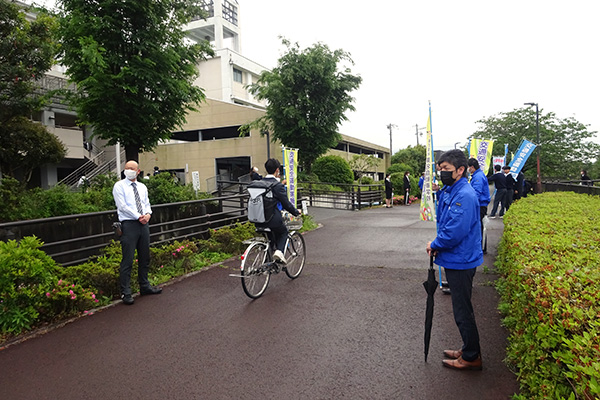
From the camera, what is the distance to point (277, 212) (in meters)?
5.43

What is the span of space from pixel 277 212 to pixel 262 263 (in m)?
0.79

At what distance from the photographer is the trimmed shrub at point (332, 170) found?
1077 inches

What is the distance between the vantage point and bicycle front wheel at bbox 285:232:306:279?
236 inches

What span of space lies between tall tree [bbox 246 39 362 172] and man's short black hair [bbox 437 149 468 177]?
2029 centimetres

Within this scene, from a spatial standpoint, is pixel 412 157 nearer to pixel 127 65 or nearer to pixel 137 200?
pixel 127 65

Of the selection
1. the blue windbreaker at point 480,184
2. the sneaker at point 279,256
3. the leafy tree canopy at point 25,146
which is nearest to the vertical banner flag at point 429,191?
the blue windbreaker at point 480,184

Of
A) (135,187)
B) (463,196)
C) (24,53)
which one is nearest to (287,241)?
(135,187)

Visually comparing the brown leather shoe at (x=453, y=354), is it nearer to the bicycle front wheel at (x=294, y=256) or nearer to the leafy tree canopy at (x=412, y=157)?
the bicycle front wheel at (x=294, y=256)

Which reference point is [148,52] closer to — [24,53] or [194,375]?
[24,53]

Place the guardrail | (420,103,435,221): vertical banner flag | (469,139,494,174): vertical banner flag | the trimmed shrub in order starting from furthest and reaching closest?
1. the trimmed shrub
2. (469,139,494,174): vertical banner flag
3. the guardrail
4. (420,103,435,221): vertical banner flag

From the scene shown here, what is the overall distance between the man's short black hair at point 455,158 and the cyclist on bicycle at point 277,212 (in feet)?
8.07

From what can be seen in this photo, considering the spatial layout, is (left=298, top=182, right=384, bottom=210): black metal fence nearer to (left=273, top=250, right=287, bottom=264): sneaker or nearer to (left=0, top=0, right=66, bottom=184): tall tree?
(left=0, top=0, right=66, bottom=184): tall tree

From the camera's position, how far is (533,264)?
343 cm

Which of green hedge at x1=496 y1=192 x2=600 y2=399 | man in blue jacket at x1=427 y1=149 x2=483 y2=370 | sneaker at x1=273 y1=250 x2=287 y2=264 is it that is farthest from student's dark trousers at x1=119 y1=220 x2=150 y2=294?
green hedge at x1=496 y1=192 x2=600 y2=399
